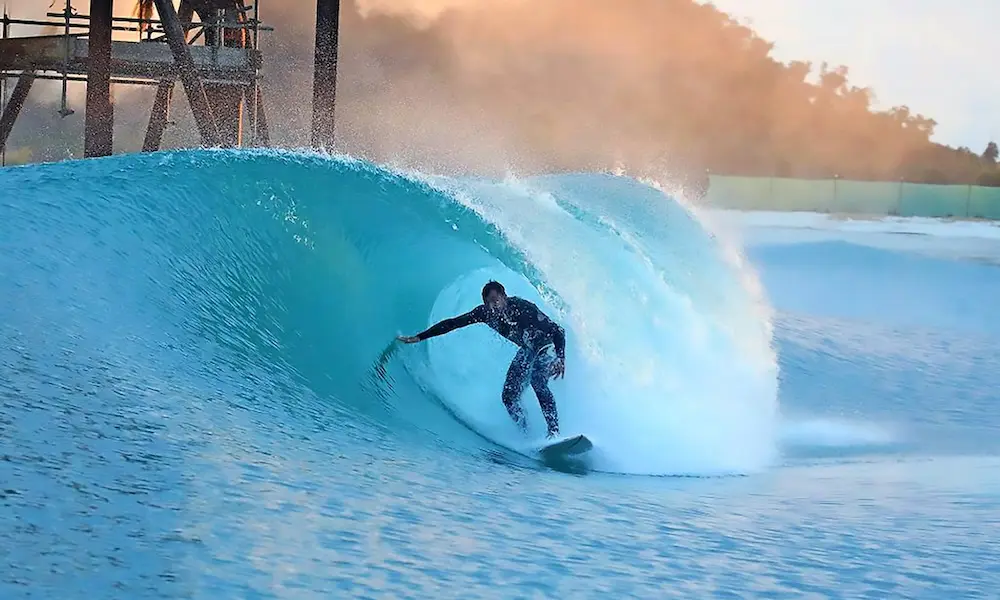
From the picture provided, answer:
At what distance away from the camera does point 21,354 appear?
4602mm

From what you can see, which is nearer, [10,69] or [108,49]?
[108,49]

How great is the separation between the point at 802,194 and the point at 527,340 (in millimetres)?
30890

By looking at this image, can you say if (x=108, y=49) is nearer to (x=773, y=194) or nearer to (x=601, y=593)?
(x=601, y=593)

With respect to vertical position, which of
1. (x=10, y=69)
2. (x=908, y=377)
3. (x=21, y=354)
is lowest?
(x=908, y=377)

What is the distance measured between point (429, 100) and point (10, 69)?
1972 centimetres

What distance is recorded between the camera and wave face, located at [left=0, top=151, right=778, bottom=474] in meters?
5.62

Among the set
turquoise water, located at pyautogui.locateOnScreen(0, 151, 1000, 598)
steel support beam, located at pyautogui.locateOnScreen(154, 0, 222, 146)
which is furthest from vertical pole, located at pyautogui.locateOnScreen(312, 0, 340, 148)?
turquoise water, located at pyautogui.locateOnScreen(0, 151, 1000, 598)

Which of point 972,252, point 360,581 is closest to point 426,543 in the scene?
point 360,581

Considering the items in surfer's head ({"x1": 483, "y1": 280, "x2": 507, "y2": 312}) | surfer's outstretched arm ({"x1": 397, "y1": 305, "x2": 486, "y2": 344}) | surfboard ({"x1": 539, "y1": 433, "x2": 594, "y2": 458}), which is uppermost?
surfer's head ({"x1": 483, "y1": 280, "x2": 507, "y2": 312})

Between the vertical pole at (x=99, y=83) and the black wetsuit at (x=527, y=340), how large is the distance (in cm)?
584

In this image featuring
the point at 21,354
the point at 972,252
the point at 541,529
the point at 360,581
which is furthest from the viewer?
the point at 972,252

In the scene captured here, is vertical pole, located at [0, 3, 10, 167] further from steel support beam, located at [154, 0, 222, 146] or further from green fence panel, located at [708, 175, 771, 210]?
green fence panel, located at [708, 175, 771, 210]

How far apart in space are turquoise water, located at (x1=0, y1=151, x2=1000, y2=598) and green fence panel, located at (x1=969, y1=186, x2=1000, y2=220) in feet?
89.2

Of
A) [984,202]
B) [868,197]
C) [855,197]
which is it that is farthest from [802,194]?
[984,202]
